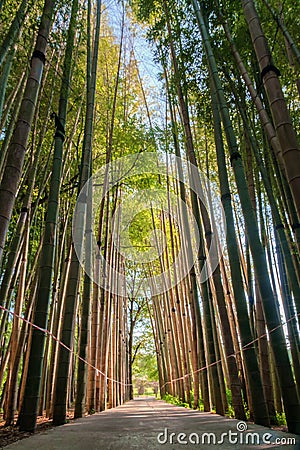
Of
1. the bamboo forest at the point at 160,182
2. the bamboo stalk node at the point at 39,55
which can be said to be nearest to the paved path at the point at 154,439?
the bamboo forest at the point at 160,182

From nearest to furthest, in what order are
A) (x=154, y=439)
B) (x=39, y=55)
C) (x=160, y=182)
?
(x=154, y=439) < (x=39, y=55) < (x=160, y=182)

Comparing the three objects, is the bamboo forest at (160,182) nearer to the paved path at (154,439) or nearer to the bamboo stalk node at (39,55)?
the bamboo stalk node at (39,55)

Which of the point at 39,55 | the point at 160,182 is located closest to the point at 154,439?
the point at 39,55

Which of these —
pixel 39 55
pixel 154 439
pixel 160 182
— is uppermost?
pixel 160 182

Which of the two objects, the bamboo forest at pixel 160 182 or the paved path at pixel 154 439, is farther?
the bamboo forest at pixel 160 182

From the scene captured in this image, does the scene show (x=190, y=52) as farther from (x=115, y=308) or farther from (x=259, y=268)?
(x=115, y=308)

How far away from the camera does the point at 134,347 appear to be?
1741 cm

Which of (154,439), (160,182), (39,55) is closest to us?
(154,439)

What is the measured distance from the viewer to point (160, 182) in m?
6.70

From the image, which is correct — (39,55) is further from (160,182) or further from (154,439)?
(160,182)

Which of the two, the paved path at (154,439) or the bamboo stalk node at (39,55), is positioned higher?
the bamboo stalk node at (39,55)

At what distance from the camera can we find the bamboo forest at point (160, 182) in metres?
1.89

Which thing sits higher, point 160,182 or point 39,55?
point 160,182

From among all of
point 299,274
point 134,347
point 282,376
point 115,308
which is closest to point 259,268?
point 282,376
